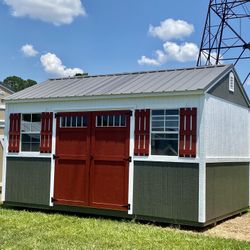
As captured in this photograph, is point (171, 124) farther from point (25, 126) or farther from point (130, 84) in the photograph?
point (25, 126)

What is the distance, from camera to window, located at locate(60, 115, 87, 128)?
11086 millimetres

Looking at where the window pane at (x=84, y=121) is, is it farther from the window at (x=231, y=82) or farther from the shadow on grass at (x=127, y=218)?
the window at (x=231, y=82)

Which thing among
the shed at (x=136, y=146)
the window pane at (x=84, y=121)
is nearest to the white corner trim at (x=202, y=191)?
the shed at (x=136, y=146)

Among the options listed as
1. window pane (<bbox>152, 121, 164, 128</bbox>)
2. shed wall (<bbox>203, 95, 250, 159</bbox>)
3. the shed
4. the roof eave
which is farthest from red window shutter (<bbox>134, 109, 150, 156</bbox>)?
shed wall (<bbox>203, 95, 250, 159</bbox>)

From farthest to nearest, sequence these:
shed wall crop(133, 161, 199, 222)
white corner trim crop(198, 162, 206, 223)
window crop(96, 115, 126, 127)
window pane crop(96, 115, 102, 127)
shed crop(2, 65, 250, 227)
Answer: window pane crop(96, 115, 102, 127) → window crop(96, 115, 126, 127) → shed crop(2, 65, 250, 227) → shed wall crop(133, 161, 199, 222) → white corner trim crop(198, 162, 206, 223)

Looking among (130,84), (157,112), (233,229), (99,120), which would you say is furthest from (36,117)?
(233,229)

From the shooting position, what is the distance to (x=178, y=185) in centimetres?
973

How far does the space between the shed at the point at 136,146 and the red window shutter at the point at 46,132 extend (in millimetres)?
25

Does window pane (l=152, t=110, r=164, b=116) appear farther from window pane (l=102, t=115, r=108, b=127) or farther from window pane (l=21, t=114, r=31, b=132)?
window pane (l=21, t=114, r=31, b=132)

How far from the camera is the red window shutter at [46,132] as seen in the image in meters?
11.5

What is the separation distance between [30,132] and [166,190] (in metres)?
3.96

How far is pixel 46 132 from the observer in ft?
37.8

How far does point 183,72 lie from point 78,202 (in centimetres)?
400

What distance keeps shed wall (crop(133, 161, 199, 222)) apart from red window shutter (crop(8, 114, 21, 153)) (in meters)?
3.47
